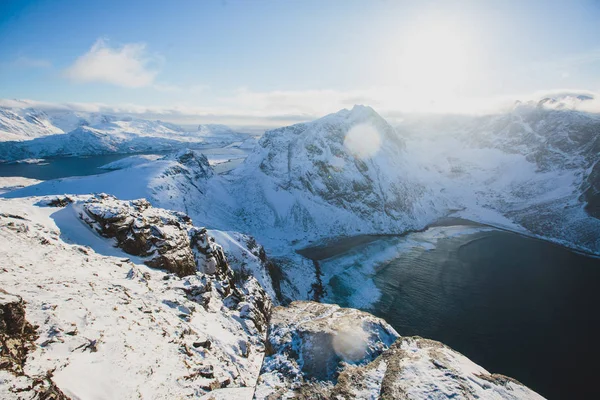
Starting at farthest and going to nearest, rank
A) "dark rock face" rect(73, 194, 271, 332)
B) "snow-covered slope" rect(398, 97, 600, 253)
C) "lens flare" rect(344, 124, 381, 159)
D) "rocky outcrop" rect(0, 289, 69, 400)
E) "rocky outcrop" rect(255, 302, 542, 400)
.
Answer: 1. "lens flare" rect(344, 124, 381, 159)
2. "snow-covered slope" rect(398, 97, 600, 253)
3. "dark rock face" rect(73, 194, 271, 332)
4. "rocky outcrop" rect(255, 302, 542, 400)
5. "rocky outcrop" rect(0, 289, 69, 400)

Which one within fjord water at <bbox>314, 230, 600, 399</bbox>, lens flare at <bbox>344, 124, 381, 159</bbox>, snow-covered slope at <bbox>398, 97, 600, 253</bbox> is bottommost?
fjord water at <bbox>314, 230, 600, 399</bbox>

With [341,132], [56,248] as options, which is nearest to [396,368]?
[56,248]

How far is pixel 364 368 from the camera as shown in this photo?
16672 millimetres

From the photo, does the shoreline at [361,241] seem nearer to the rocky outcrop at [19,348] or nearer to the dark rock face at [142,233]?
the dark rock face at [142,233]

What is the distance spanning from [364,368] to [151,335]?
45.5 ft

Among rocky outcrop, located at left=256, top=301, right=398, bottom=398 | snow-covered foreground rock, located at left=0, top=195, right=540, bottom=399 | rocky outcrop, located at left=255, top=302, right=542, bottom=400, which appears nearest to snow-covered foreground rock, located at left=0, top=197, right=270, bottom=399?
snow-covered foreground rock, located at left=0, top=195, right=540, bottom=399

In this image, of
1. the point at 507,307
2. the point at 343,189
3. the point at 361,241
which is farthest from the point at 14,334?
the point at 343,189

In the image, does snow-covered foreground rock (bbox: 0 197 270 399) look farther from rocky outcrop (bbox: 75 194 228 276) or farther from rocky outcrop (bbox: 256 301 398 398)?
rocky outcrop (bbox: 256 301 398 398)

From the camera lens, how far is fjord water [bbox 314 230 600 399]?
43.6 m

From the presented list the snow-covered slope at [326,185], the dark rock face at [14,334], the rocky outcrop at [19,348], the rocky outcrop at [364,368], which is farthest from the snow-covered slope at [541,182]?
the dark rock face at [14,334]

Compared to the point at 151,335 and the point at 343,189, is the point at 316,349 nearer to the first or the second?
the point at 151,335

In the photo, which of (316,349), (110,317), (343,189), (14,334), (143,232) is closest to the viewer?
(14,334)

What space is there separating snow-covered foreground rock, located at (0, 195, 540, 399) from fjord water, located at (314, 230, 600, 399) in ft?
121

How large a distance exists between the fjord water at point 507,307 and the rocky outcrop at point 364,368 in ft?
118
